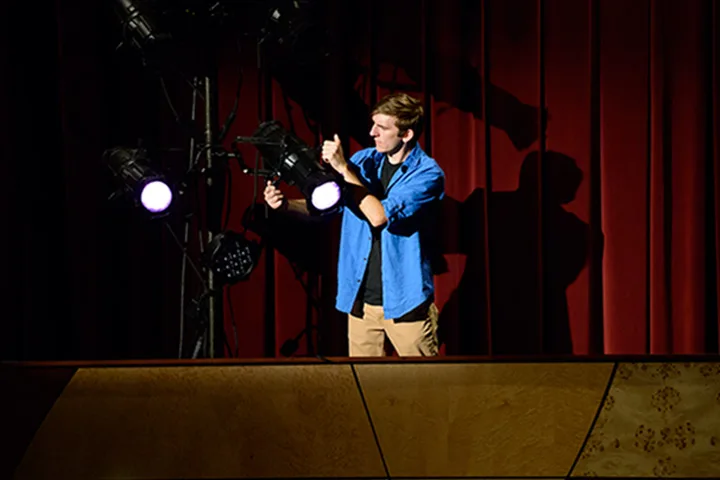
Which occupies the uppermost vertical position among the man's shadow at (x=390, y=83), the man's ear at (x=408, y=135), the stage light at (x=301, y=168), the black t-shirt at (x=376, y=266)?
the man's shadow at (x=390, y=83)

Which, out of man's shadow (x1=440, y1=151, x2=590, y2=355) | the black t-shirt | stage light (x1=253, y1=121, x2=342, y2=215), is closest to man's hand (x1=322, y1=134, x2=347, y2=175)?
stage light (x1=253, y1=121, x2=342, y2=215)

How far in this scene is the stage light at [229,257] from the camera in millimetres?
2492

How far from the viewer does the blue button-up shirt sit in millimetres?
2650

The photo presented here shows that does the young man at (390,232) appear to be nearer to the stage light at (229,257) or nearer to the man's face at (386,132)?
the man's face at (386,132)

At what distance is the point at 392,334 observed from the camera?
2.70 meters

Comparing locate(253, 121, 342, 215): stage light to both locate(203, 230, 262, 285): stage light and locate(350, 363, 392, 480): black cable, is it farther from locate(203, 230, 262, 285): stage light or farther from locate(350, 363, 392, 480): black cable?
locate(350, 363, 392, 480): black cable

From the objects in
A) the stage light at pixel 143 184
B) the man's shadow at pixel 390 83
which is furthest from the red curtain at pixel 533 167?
the stage light at pixel 143 184

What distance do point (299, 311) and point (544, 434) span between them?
1.72m

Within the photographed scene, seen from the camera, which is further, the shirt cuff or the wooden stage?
the shirt cuff

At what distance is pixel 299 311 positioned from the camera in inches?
129

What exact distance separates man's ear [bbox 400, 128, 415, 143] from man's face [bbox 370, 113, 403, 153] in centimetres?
1

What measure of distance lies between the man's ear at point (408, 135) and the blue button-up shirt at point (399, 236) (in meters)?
0.04

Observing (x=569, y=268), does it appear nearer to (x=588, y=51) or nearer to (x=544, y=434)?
(x=588, y=51)

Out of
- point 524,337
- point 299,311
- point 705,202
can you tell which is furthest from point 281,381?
point 705,202
